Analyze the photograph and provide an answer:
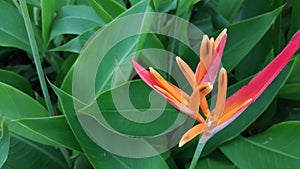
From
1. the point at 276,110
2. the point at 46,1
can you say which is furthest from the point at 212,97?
the point at 46,1

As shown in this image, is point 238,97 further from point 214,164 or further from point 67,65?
point 67,65

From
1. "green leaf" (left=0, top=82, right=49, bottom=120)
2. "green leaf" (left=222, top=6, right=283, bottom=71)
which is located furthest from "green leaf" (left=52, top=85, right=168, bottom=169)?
"green leaf" (left=222, top=6, right=283, bottom=71)

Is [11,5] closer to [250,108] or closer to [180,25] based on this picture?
[180,25]

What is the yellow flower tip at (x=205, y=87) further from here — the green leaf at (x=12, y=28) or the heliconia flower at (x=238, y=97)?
the green leaf at (x=12, y=28)

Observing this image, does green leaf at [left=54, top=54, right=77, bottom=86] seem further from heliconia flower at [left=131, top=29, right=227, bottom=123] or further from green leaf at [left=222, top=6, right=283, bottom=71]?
heliconia flower at [left=131, top=29, right=227, bottom=123]

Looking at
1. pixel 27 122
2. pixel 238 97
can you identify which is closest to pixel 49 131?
pixel 27 122

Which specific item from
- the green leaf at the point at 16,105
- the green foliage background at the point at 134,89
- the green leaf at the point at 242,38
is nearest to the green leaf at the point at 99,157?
the green foliage background at the point at 134,89
